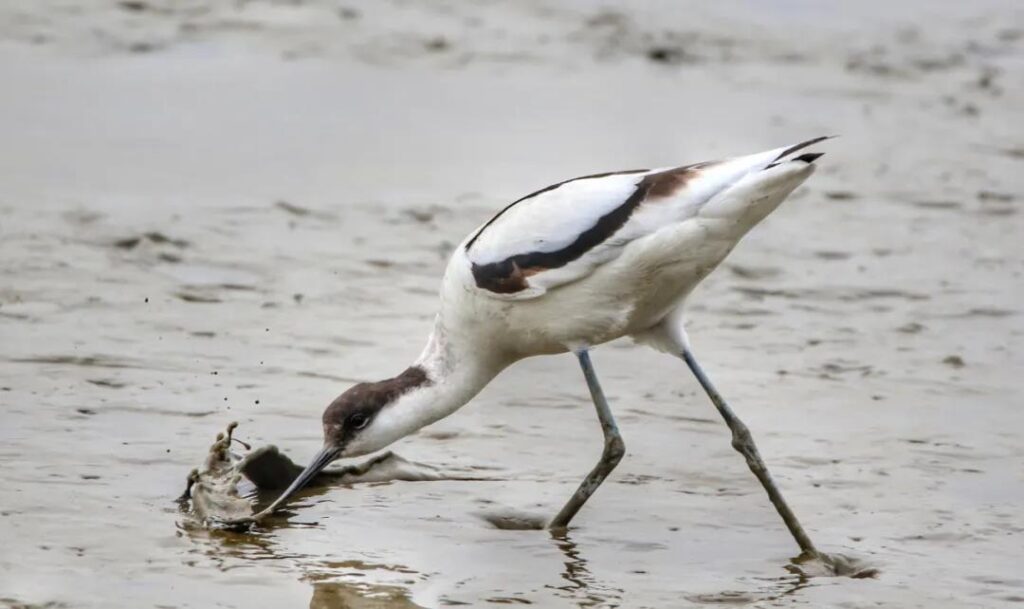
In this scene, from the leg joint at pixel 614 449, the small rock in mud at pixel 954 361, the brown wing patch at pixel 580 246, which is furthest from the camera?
the small rock in mud at pixel 954 361

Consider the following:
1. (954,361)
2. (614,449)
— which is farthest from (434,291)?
(614,449)

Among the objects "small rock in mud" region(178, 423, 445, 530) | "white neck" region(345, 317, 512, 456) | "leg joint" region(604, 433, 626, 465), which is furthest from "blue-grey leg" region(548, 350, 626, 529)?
"small rock in mud" region(178, 423, 445, 530)

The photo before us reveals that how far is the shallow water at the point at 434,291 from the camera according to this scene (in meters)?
6.06

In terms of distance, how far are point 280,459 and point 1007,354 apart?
385cm

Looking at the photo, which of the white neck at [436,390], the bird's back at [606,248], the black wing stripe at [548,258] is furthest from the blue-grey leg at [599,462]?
the black wing stripe at [548,258]

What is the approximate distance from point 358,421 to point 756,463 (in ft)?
4.82

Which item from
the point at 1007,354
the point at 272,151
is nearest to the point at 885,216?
the point at 1007,354

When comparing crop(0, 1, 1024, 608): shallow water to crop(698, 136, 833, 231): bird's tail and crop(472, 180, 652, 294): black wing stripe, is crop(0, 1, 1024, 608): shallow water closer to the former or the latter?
crop(472, 180, 652, 294): black wing stripe

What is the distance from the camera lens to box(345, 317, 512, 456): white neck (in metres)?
6.46

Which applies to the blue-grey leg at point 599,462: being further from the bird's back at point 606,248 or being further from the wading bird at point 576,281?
the bird's back at point 606,248

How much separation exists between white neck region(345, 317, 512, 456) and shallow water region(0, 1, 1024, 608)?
274 mm

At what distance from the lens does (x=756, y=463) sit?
669 cm

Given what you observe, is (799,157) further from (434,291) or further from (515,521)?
(434,291)

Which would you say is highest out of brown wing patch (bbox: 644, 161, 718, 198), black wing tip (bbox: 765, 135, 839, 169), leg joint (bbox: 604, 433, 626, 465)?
black wing tip (bbox: 765, 135, 839, 169)
